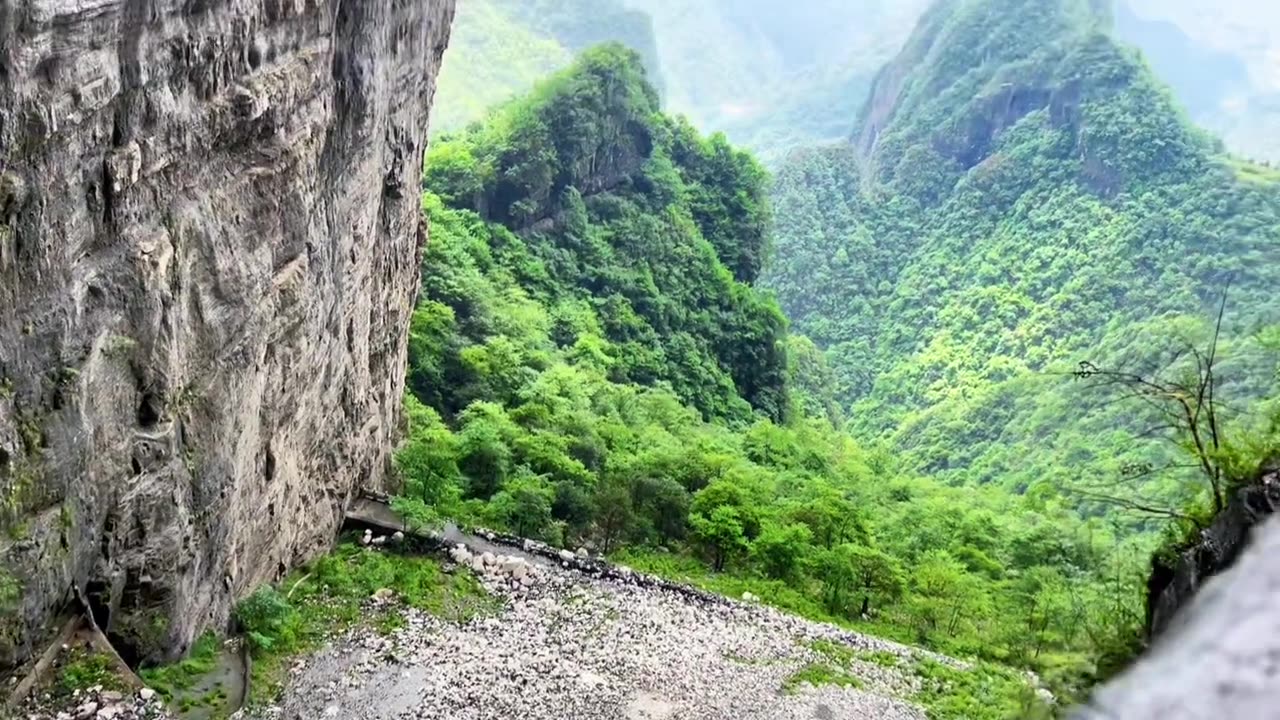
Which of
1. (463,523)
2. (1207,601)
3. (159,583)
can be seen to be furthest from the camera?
(463,523)

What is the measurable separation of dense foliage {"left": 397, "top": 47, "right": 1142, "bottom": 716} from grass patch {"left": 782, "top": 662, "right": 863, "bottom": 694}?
372 cm

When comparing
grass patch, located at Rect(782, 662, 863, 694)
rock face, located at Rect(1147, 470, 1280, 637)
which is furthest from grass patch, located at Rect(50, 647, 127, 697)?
rock face, located at Rect(1147, 470, 1280, 637)

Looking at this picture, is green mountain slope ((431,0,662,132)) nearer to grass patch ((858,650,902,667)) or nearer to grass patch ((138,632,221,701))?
grass patch ((858,650,902,667))

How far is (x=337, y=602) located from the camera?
19.8 metres

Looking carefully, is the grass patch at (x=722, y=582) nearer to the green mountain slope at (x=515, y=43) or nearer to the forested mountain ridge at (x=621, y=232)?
the forested mountain ridge at (x=621, y=232)

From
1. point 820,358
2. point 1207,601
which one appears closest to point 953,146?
point 820,358

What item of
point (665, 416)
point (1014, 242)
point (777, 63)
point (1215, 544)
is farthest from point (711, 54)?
point (1215, 544)

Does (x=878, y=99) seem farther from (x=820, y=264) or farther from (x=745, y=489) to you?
(x=745, y=489)

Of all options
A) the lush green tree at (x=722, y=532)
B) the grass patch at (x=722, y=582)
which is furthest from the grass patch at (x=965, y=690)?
the lush green tree at (x=722, y=532)

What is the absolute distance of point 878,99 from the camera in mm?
118250

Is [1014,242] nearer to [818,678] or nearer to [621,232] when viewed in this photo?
[621,232]

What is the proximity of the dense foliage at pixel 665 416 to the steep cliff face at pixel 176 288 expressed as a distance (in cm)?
489

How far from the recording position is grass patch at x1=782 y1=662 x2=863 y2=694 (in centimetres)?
1908

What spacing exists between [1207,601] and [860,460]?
43240 mm
